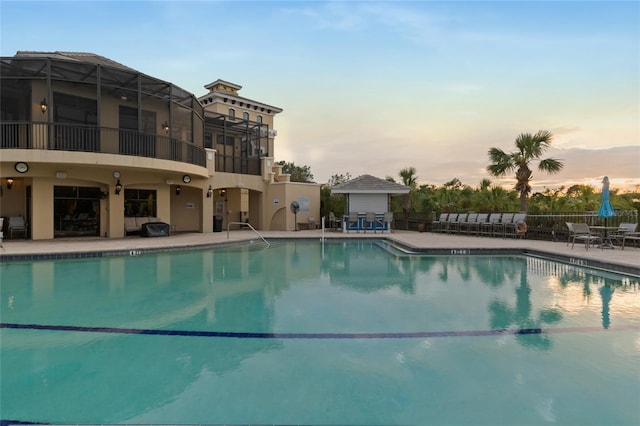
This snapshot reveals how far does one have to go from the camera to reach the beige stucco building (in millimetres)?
12148

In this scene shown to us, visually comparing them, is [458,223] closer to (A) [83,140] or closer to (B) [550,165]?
(B) [550,165]

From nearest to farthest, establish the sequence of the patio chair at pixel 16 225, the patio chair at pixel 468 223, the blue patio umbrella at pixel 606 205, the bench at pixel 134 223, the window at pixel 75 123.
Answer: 1. the blue patio umbrella at pixel 606 205
2. the window at pixel 75 123
3. the patio chair at pixel 16 225
4. the bench at pixel 134 223
5. the patio chair at pixel 468 223

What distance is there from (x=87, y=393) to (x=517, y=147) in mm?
17950

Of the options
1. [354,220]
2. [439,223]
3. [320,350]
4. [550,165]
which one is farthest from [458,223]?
[320,350]

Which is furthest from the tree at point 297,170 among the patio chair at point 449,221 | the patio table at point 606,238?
the patio table at point 606,238

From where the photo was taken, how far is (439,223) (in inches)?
711

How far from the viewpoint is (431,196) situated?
21.7 m

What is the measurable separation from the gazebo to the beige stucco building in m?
5.97

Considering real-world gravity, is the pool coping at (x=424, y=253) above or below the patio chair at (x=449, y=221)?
below

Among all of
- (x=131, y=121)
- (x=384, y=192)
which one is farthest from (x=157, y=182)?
(x=384, y=192)

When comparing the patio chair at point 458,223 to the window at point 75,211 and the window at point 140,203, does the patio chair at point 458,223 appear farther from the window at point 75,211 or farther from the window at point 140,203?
the window at point 75,211

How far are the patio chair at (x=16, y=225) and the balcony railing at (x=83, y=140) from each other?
2986 mm

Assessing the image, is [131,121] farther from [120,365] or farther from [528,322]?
[528,322]

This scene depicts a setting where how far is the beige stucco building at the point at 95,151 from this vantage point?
12148mm
